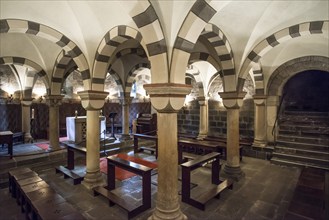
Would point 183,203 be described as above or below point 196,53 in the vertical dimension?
below

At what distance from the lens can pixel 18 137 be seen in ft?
26.1

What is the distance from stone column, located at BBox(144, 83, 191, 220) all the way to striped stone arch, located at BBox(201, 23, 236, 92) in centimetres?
186

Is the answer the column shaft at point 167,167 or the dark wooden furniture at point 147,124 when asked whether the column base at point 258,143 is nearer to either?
the dark wooden furniture at point 147,124

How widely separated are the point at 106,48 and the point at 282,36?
3856 millimetres

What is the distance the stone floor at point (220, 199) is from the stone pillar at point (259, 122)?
1719 mm

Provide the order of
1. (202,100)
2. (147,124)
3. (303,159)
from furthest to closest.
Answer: (147,124), (202,100), (303,159)

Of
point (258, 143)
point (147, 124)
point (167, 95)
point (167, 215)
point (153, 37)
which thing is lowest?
point (167, 215)

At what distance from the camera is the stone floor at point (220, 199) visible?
10.9ft

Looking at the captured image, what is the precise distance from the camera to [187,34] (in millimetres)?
2738

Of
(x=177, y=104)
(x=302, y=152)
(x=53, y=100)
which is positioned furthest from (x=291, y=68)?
(x=53, y=100)

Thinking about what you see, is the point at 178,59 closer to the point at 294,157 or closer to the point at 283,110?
the point at 294,157

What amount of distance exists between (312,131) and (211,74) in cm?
429


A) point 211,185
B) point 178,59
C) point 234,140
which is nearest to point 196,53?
point 234,140

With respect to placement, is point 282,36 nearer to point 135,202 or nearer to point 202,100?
point 135,202
